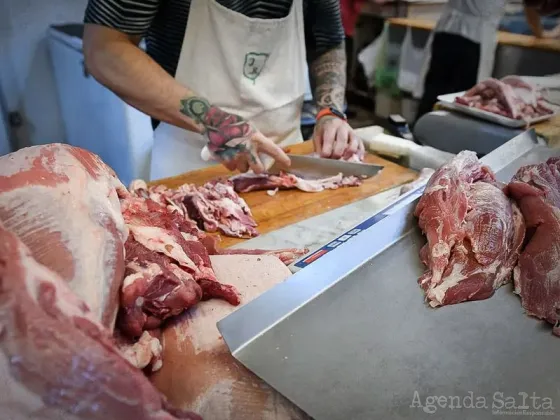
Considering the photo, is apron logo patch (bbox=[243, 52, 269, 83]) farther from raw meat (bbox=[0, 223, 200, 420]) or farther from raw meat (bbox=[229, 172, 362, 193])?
raw meat (bbox=[0, 223, 200, 420])

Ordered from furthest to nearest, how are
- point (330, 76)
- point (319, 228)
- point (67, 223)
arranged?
point (330, 76) < point (319, 228) < point (67, 223)

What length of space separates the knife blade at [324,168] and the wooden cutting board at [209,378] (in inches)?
50.5

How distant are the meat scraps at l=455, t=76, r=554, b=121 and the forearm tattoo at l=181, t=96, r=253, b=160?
182cm

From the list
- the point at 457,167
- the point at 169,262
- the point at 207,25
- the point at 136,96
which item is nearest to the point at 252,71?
the point at 207,25

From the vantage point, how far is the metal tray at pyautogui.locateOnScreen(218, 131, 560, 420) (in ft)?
3.82

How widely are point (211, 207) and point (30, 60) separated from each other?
3.38 m


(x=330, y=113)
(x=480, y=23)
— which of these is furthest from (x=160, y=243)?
(x=480, y=23)

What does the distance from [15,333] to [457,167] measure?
1.54m

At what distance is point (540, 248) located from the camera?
159 cm

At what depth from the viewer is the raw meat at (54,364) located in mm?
1007

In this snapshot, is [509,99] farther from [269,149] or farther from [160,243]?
[160,243]

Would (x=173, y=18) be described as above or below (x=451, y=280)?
above

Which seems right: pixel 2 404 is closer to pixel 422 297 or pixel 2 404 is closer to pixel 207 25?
pixel 422 297

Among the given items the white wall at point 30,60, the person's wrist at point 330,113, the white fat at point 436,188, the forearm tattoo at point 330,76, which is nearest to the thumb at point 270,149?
the person's wrist at point 330,113
